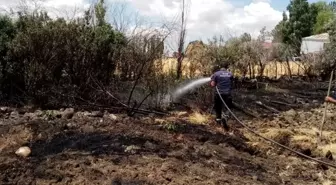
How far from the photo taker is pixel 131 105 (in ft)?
40.5

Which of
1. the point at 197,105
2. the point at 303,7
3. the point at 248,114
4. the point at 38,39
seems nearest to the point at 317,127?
the point at 248,114

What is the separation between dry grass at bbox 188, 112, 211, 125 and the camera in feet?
39.0

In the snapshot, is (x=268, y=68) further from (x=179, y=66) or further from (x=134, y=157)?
(x=134, y=157)

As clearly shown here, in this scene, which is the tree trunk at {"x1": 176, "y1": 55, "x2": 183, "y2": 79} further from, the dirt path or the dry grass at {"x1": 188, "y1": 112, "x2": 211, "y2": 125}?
the dirt path

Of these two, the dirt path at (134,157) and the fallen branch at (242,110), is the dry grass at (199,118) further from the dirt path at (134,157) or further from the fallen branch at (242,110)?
the fallen branch at (242,110)

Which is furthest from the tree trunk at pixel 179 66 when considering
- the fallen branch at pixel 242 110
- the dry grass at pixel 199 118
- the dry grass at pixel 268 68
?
the dry grass at pixel 199 118

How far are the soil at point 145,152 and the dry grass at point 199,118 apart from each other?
247mm

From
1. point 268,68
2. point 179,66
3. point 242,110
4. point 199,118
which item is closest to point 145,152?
point 199,118

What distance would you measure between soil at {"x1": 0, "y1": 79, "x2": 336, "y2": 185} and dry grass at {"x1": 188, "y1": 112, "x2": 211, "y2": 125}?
247 millimetres

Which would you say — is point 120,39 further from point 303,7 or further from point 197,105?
point 303,7

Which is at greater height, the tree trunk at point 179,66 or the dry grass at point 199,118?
the tree trunk at point 179,66

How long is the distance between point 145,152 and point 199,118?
4.27 m

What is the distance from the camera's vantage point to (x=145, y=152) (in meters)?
8.13

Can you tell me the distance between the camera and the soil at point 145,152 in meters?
7.01
